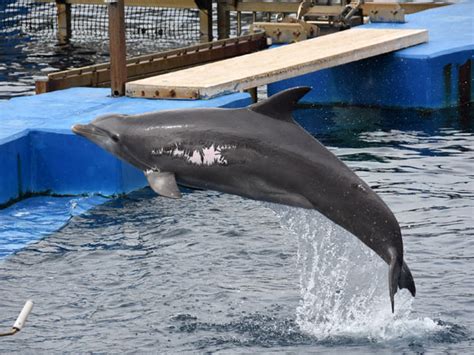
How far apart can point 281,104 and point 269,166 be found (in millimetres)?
367

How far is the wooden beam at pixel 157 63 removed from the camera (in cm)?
1386

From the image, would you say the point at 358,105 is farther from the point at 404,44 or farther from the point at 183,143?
the point at 183,143

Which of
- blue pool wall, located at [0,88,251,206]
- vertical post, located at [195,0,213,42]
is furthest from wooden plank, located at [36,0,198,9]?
blue pool wall, located at [0,88,251,206]

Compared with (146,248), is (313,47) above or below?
above

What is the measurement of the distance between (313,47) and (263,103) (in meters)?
7.92

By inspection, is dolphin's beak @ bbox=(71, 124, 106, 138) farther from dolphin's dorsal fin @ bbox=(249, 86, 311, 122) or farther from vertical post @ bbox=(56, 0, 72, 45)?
vertical post @ bbox=(56, 0, 72, 45)

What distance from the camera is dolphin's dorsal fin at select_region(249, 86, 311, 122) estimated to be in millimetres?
6883

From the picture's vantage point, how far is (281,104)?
23.0 ft

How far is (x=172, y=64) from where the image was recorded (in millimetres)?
15469

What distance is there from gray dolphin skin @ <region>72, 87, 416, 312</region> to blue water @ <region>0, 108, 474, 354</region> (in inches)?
27.0

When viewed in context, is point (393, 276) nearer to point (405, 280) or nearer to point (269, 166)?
point (405, 280)

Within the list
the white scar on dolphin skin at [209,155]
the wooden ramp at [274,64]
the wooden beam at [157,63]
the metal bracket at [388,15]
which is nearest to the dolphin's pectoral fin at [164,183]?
the white scar on dolphin skin at [209,155]

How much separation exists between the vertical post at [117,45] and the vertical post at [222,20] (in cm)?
859

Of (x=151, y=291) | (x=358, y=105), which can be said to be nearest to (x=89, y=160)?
(x=151, y=291)
